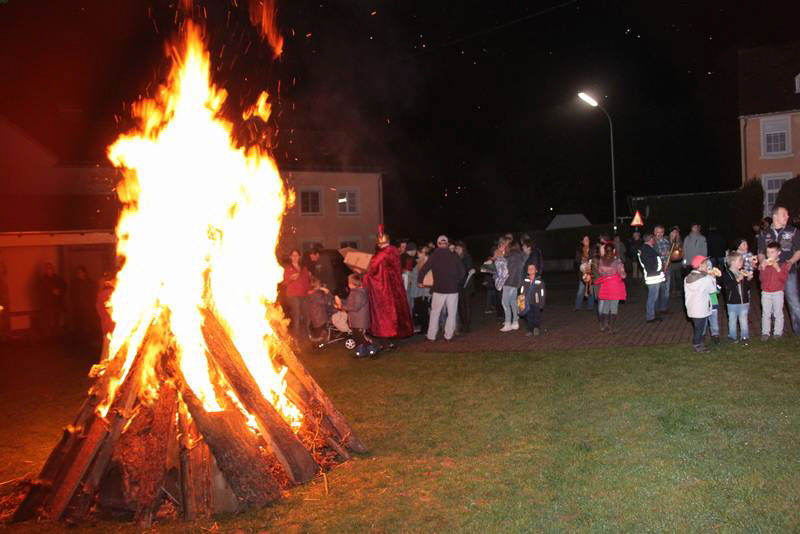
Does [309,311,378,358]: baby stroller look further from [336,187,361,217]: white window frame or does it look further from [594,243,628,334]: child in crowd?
[336,187,361,217]: white window frame

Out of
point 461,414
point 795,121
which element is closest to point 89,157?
point 461,414

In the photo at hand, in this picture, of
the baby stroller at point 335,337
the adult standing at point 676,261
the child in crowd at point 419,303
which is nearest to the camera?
the baby stroller at point 335,337

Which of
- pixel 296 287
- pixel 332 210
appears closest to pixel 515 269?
pixel 296 287

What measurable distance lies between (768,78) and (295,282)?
35.7 m

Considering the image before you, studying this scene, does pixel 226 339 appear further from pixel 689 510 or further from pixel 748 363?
pixel 748 363

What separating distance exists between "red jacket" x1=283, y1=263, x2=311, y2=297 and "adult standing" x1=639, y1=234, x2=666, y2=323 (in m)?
6.99

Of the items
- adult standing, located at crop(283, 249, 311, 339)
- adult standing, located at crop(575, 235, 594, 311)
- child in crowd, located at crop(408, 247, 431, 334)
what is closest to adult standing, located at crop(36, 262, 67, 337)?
adult standing, located at crop(283, 249, 311, 339)

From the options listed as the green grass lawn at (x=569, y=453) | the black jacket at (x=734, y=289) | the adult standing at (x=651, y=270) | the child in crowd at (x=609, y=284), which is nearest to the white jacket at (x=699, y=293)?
the black jacket at (x=734, y=289)

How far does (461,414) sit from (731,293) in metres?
5.66

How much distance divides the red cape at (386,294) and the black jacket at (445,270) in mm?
1027

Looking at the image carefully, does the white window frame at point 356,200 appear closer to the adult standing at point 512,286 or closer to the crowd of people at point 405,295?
the crowd of people at point 405,295

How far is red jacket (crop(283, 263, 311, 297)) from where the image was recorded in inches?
561

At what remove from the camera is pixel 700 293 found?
1097cm

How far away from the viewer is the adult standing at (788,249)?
11734 mm
